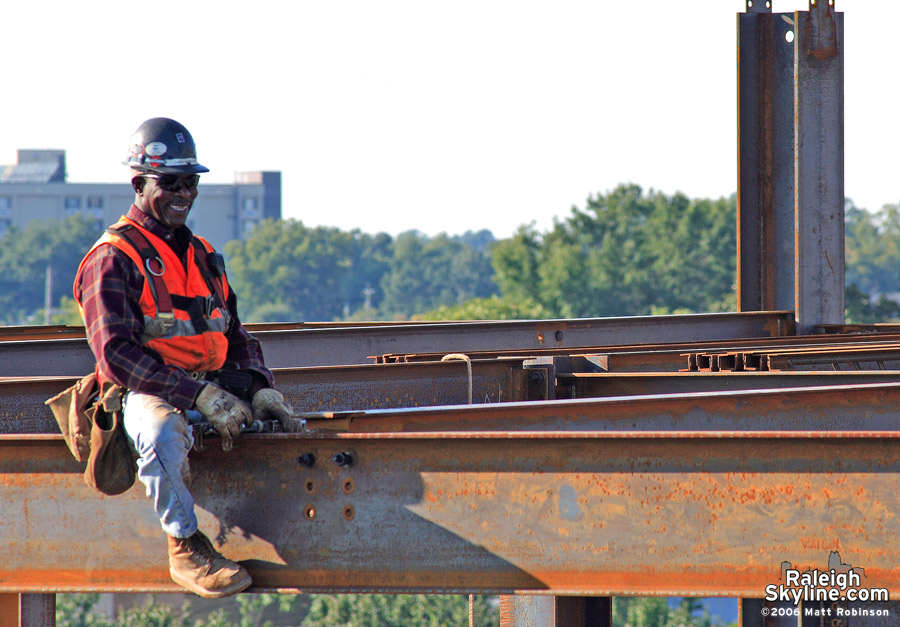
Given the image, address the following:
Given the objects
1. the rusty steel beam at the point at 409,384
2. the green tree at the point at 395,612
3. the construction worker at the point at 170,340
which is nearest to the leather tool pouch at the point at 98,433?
the construction worker at the point at 170,340

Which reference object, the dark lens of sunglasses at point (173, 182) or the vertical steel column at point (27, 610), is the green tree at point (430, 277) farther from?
the dark lens of sunglasses at point (173, 182)

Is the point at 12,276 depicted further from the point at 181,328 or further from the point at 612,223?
the point at 181,328

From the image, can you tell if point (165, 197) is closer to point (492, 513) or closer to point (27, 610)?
point (492, 513)

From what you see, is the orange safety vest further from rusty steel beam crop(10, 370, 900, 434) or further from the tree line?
the tree line

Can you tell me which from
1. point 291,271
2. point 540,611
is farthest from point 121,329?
point 291,271

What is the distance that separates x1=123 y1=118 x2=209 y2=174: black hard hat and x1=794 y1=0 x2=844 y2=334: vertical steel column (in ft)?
23.8

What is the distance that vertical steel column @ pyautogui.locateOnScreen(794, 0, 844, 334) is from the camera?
32.0 ft

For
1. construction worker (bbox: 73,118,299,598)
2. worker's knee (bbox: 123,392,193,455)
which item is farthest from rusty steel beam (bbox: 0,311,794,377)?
worker's knee (bbox: 123,392,193,455)

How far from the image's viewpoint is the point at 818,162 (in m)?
9.82

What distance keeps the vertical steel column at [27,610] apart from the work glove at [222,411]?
1228mm

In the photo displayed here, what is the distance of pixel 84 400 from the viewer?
3697 mm

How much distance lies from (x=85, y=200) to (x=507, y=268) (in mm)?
78540

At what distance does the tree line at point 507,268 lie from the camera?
308 ft

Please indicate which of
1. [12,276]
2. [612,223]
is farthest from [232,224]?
[612,223]
